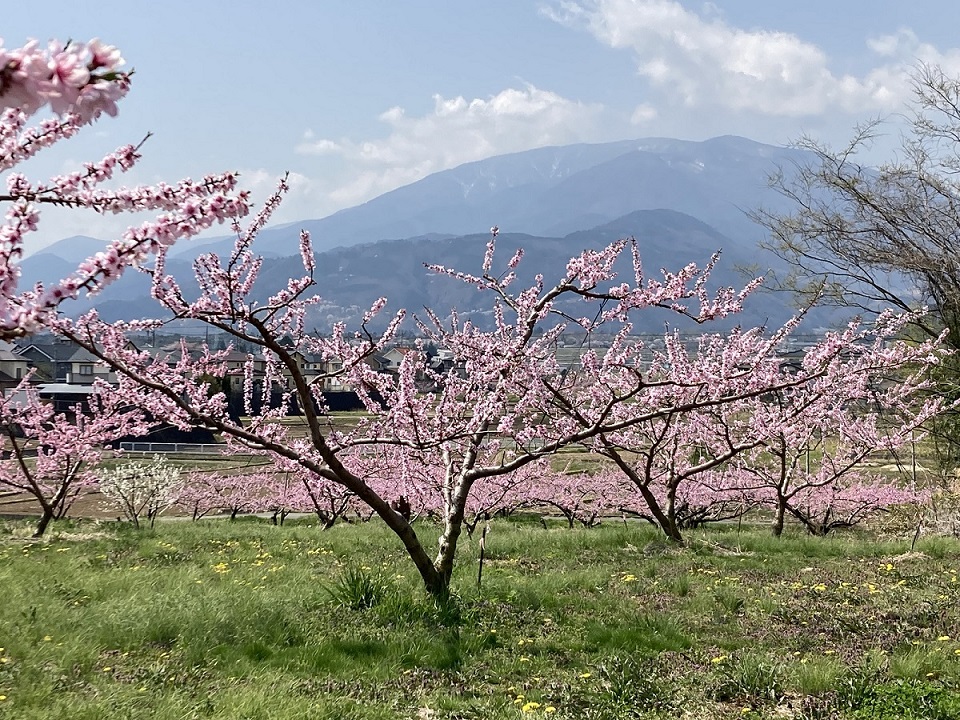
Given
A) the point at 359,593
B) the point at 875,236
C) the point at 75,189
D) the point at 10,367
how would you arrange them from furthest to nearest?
the point at 10,367 < the point at 875,236 < the point at 359,593 < the point at 75,189

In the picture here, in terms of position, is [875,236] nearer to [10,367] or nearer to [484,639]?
[484,639]

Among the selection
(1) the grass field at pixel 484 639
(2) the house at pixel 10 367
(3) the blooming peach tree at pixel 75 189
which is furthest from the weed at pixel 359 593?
(2) the house at pixel 10 367

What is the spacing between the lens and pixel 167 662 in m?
5.76

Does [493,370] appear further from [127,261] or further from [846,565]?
[846,565]

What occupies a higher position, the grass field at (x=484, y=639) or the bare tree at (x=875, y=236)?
the bare tree at (x=875, y=236)

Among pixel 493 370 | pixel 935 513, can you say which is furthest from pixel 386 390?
pixel 935 513

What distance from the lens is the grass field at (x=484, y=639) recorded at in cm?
491

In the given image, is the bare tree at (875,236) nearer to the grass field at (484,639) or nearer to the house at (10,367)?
the grass field at (484,639)

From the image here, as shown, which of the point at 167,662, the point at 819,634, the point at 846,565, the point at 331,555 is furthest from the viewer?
the point at 331,555

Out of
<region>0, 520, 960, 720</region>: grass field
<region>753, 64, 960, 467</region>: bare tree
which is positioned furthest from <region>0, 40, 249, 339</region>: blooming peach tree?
<region>753, 64, 960, 467</region>: bare tree

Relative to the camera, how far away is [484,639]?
6.38 m

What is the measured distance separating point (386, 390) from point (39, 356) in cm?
9779

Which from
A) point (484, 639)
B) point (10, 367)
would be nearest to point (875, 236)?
point (484, 639)

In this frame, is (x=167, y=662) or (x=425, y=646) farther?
(x=425, y=646)
